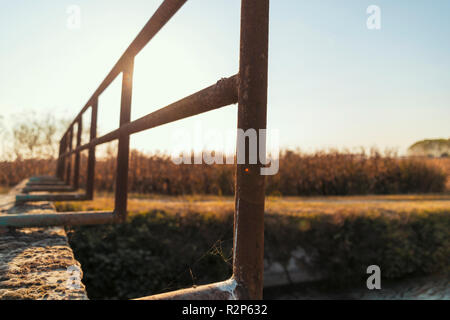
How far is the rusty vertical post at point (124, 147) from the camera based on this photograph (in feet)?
5.59

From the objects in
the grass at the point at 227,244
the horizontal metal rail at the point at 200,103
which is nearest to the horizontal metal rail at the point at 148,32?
the horizontal metal rail at the point at 200,103

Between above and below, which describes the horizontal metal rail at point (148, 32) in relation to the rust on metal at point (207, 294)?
above

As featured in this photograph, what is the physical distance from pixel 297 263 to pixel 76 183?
2.77m

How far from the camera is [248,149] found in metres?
0.62

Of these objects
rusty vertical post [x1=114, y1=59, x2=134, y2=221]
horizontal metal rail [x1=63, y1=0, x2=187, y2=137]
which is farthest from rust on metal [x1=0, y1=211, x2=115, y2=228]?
horizontal metal rail [x1=63, y1=0, x2=187, y2=137]

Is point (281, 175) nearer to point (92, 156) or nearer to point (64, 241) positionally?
point (92, 156)

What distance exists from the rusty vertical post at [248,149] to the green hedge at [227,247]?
7.70ft

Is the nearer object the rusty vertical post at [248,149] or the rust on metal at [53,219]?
the rusty vertical post at [248,149]

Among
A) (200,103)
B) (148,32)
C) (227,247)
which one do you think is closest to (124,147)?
(148,32)

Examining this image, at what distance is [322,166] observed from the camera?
939 centimetres

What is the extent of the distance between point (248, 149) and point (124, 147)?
1.24 meters

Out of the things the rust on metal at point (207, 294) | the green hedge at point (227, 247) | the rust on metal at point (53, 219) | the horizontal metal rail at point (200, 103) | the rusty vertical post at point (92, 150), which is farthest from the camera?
the green hedge at point (227, 247)

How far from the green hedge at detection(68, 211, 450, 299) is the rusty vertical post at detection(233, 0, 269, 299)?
235 cm

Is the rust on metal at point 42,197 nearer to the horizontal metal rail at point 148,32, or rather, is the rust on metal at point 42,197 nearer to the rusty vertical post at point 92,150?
the rusty vertical post at point 92,150
